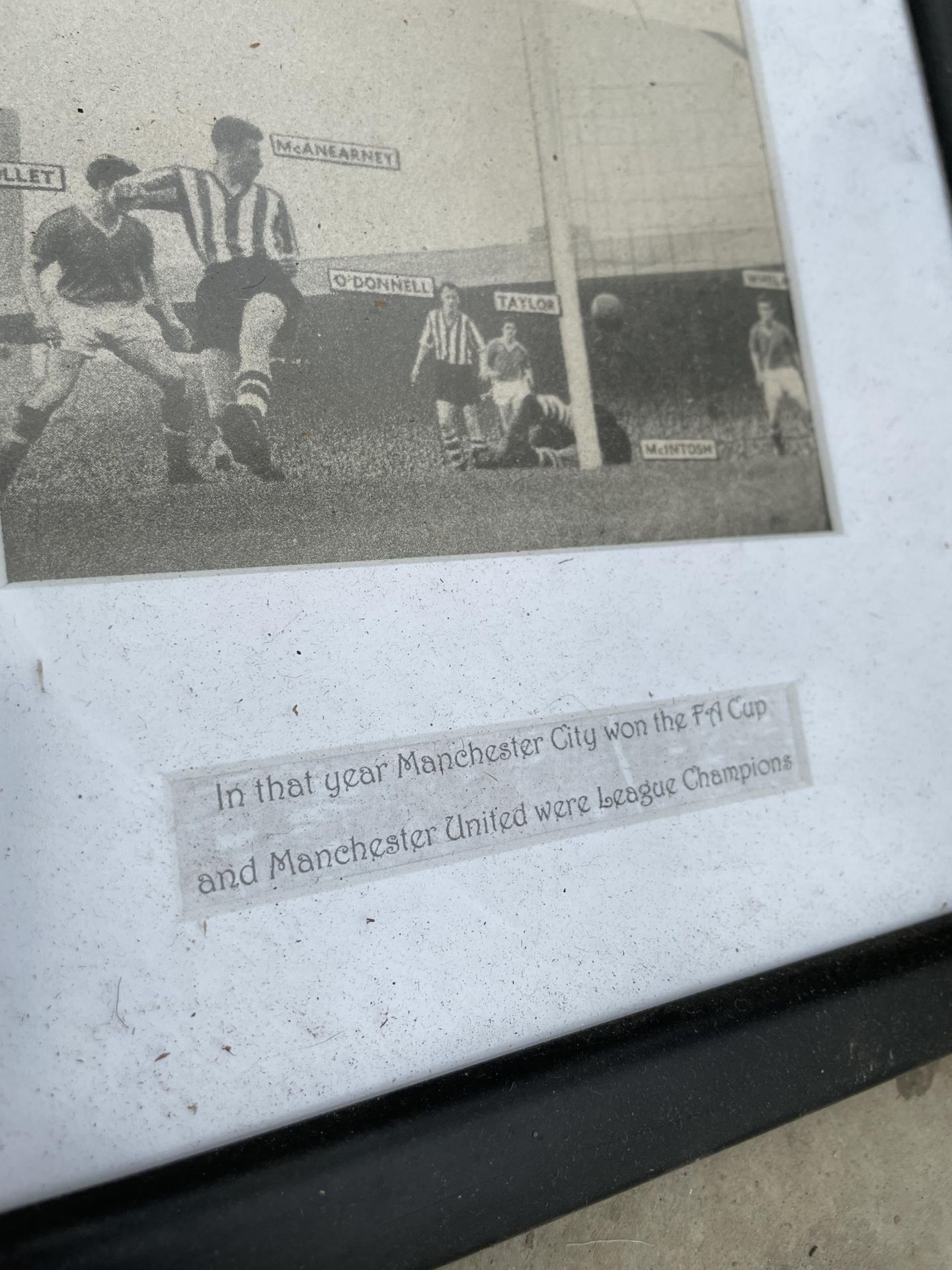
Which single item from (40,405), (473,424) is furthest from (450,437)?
(40,405)

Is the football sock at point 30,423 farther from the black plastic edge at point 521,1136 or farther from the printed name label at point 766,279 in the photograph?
the printed name label at point 766,279

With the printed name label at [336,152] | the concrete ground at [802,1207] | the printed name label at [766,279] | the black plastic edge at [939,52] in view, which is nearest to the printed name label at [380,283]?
the printed name label at [336,152]

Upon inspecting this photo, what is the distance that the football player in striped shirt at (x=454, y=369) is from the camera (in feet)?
3.43

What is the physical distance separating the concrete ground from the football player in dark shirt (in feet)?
2.87

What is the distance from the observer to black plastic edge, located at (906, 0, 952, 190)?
1.31 metres

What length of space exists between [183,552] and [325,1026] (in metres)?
0.45

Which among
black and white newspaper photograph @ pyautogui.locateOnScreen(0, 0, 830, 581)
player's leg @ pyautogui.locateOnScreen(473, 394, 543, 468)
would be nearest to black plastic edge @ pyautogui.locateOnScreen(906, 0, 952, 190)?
black and white newspaper photograph @ pyautogui.locateOnScreen(0, 0, 830, 581)

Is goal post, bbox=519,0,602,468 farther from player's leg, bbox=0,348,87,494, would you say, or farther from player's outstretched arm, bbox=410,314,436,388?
player's leg, bbox=0,348,87,494

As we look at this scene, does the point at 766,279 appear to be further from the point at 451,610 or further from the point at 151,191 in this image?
the point at 151,191

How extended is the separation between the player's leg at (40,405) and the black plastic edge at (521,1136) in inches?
24.2

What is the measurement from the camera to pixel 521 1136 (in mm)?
948

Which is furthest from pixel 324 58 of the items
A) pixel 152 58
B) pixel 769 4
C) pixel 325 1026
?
pixel 325 1026

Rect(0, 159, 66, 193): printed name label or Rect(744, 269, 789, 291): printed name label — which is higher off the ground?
Rect(0, 159, 66, 193): printed name label
